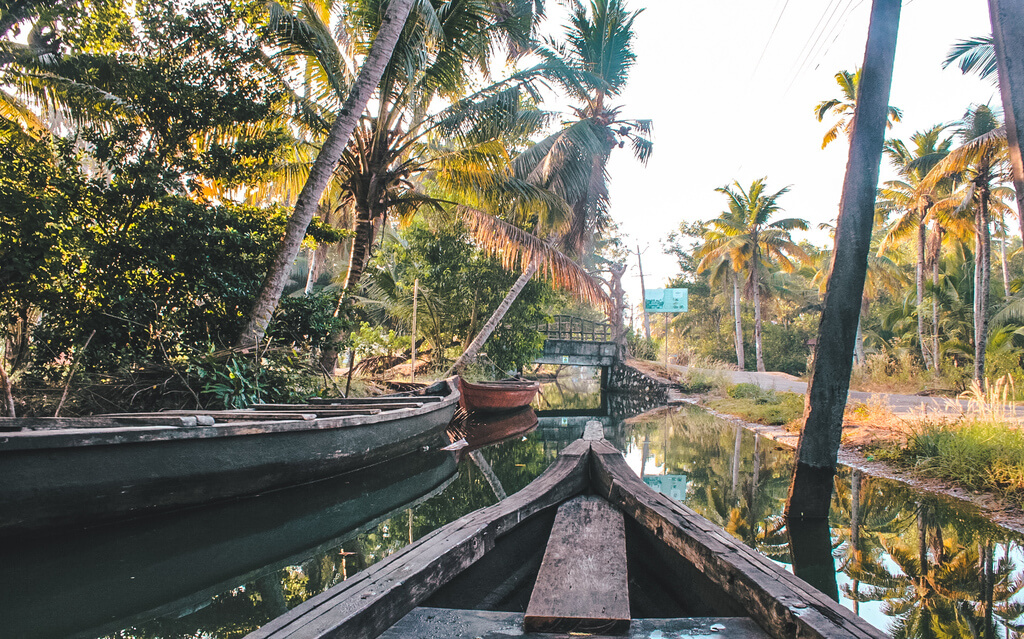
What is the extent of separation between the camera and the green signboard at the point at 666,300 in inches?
762

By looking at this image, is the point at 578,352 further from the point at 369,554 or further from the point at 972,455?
the point at 369,554

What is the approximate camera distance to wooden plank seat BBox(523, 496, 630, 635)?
1.61 m

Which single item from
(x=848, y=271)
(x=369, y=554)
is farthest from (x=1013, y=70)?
(x=369, y=554)

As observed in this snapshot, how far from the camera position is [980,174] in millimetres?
13367

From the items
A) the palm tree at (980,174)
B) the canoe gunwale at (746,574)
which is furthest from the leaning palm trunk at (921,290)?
the canoe gunwale at (746,574)

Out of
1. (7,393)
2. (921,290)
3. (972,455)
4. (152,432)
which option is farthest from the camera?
(921,290)

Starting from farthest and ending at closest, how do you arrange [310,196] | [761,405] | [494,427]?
1. [761,405]
2. [494,427]
3. [310,196]

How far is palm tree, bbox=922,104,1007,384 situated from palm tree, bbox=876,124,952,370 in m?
1.55

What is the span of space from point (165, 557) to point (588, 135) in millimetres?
12814

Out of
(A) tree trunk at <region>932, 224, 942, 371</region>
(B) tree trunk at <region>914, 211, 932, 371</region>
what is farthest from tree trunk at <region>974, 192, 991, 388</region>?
(B) tree trunk at <region>914, 211, 932, 371</region>

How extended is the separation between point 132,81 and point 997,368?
20.2m

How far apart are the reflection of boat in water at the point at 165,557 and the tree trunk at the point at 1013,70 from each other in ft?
18.2

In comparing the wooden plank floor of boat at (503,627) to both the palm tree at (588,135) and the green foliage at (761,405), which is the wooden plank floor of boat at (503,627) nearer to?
the green foliage at (761,405)

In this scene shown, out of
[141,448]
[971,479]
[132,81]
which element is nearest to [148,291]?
[132,81]
